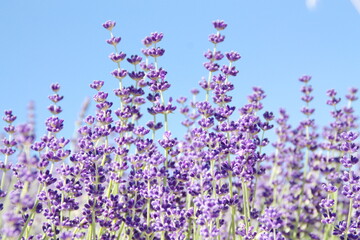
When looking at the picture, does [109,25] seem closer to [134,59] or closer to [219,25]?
[134,59]

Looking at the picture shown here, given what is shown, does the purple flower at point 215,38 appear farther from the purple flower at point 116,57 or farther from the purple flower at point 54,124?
the purple flower at point 54,124

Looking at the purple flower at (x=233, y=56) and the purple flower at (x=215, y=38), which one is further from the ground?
the purple flower at (x=215, y=38)

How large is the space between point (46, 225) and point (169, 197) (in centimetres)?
76

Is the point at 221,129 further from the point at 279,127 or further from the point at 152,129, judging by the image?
the point at 279,127

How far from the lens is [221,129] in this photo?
310 centimetres

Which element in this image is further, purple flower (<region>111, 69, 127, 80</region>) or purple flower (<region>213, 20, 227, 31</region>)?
purple flower (<region>213, 20, 227, 31</region>)

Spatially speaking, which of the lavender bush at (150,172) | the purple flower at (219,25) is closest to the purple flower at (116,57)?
the lavender bush at (150,172)

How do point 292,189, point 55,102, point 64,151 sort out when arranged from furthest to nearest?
point 292,189
point 55,102
point 64,151

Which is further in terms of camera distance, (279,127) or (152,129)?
(279,127)

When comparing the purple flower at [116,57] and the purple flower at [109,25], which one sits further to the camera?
the purple flower at [109,25]

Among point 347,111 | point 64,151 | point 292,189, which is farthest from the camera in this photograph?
point 347,111

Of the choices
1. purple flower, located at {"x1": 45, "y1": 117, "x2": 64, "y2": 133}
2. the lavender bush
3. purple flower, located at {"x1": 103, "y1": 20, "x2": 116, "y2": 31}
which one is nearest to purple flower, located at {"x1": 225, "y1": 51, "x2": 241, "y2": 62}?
the lavender bush

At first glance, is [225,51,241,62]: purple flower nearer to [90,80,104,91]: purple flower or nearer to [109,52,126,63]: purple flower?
[109,52,126,63]: purple flower

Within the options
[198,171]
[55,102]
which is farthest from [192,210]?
[55,102]
